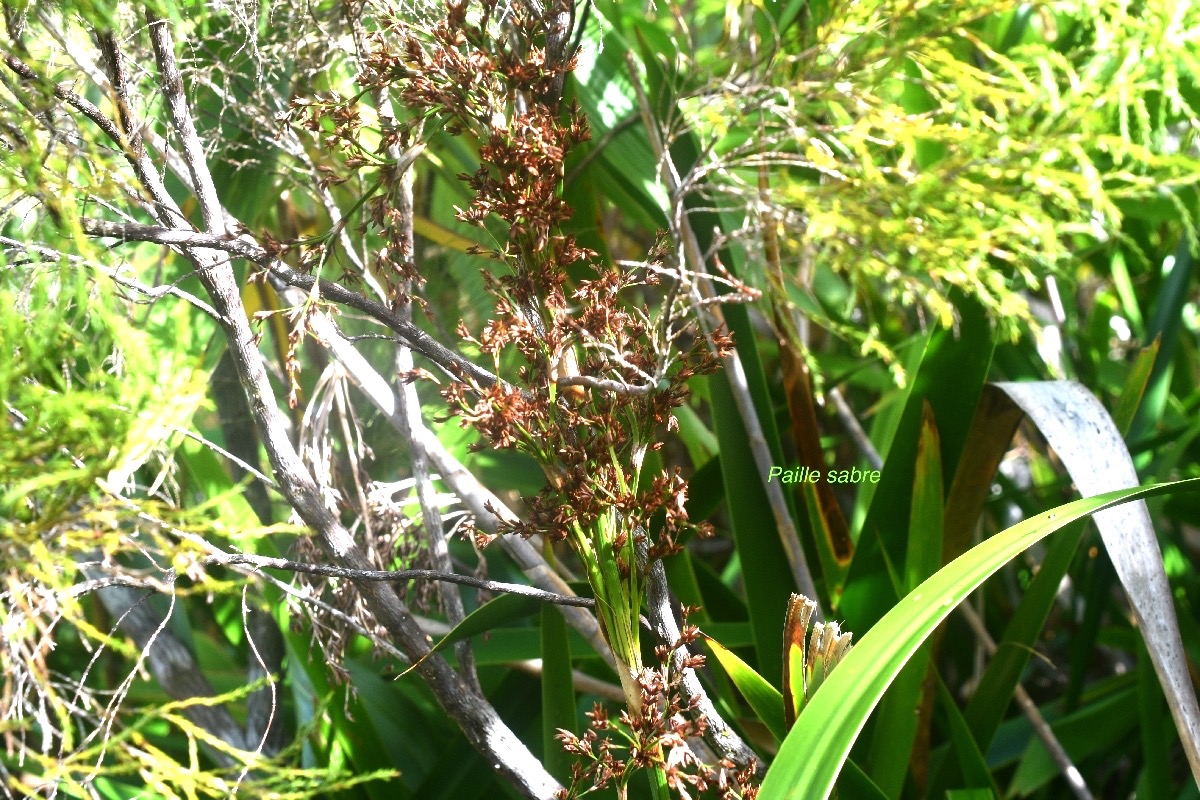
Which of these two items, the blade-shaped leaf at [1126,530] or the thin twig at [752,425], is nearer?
the blade-shaped leaf at [1126,530]

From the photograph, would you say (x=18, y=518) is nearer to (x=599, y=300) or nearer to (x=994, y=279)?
(x=599, y=300)

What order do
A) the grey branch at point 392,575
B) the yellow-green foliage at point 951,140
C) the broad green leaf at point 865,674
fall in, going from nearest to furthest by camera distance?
the broad green leaf at point 865,674 < the grey branch at point 392,575 < the yellow-green foliage at point 951,140

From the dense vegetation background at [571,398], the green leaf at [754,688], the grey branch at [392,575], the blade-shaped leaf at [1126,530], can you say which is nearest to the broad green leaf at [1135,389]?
the dense vegetation background at [571,398]

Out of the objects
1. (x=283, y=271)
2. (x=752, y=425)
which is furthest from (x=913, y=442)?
(x=283, y=271)

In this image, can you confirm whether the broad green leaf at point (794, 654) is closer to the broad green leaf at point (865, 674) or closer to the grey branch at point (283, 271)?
the broad green leaf at point (865, 674)

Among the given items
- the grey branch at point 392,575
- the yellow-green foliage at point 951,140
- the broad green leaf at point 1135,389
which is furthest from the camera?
the broad green leaf at point 1135,389

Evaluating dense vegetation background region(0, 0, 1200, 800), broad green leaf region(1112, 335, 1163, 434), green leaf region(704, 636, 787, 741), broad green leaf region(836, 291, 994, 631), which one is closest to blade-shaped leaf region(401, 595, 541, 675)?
dense vegetation background region(0, 0, 1200, 800)

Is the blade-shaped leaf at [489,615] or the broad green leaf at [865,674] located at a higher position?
the blade-shaped leaf at [489,615]
